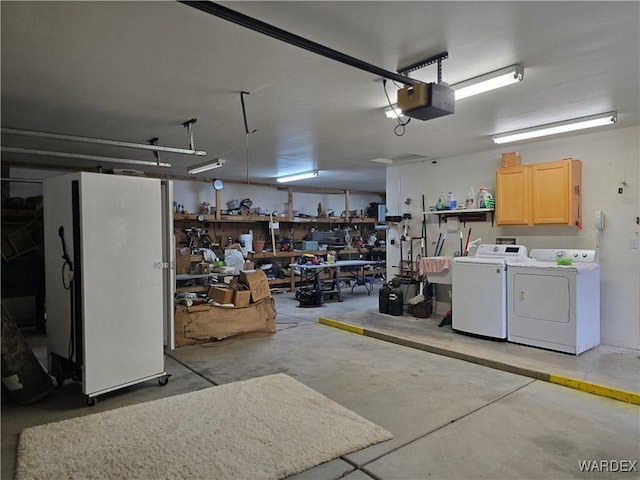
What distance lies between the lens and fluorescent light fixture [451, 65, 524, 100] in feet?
9.95

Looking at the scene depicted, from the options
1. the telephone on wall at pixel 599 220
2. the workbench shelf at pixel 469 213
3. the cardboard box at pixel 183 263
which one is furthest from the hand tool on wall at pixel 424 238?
the cardboard box at pixel 183 263

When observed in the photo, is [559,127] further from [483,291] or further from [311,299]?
[311,299]

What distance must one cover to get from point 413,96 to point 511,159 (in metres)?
3.33

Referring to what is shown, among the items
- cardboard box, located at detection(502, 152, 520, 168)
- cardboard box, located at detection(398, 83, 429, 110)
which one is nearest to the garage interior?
cardboard box, located at detection(398, 83, 429, 110)

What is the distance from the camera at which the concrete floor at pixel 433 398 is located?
2.58 m

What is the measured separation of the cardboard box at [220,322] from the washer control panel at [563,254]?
3621mm

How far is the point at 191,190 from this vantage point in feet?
29.2

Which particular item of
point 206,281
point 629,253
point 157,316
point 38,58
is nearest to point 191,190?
point 206,281

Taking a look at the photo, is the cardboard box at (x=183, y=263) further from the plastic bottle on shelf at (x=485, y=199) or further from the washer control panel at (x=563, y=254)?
the washer control panel at (x=563, y=254)

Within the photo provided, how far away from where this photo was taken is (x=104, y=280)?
345 cm

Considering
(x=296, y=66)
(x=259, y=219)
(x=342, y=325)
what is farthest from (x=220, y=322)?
(x=259, y=219)

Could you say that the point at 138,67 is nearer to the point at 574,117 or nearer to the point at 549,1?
the point at 549,1

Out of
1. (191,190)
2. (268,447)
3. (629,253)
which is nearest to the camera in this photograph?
(268,447)

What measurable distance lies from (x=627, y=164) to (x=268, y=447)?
5018 mm
